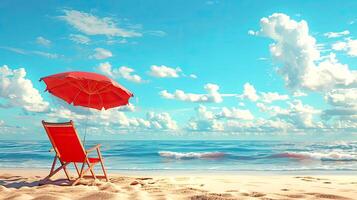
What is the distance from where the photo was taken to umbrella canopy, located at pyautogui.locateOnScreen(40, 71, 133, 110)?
7.89 m

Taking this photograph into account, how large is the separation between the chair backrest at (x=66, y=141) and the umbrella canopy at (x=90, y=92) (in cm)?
115

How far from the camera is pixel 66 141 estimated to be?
6969mm

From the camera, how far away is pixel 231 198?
5.27 meters

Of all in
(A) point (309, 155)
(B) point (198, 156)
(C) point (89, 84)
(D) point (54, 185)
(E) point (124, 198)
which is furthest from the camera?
(B) point (198, 156)

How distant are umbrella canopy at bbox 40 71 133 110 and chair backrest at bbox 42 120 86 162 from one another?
45.2 inches

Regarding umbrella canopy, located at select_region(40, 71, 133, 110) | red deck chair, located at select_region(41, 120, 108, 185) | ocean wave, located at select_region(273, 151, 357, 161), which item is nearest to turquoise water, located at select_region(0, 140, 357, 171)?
ocean wave, located at select_region(273, 151, 357, 161)

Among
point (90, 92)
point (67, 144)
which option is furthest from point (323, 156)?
point (67, 144)

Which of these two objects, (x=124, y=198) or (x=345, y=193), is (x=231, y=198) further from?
(x=345, y=193)

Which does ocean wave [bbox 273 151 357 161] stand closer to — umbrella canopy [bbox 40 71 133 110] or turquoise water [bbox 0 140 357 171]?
turquoise water [bbox 0 140 357 171]

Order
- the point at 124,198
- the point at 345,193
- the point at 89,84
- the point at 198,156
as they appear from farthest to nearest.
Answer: the point at 198,156
the point at 89,84
the point at 345,193
the point at 124,198

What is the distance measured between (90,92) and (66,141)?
5.85ft

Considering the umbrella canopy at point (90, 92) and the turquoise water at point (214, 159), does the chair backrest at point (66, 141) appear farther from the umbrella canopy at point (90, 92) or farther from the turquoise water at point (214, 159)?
the turquoise water at point (214, 159)

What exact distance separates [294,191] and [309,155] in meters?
17.0

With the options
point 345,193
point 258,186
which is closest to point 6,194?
point 258,186
